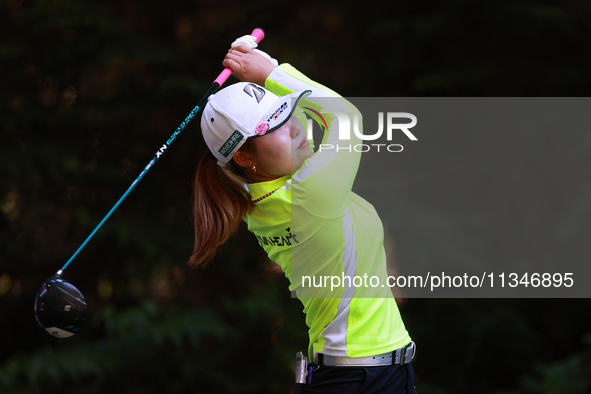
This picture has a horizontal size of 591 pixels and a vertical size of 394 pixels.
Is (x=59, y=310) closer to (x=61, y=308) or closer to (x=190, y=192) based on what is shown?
(x=61, y=308)

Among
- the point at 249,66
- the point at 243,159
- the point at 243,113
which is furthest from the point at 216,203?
the point at 249,66

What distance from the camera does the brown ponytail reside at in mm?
1661

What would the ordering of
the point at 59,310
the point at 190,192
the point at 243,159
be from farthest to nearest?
1. the point at 190,192
2. the point at 59,310
3. the point at 243,159

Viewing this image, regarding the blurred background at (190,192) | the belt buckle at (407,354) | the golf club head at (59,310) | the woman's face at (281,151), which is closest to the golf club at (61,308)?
the golf club head at (59,310)

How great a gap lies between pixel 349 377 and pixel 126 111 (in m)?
2.96

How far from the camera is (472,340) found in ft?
13.4

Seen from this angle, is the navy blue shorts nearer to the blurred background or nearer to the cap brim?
the cap brim

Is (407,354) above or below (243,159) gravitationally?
below

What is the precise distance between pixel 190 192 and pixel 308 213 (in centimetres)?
267

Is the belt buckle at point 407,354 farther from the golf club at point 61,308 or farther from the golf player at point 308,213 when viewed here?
the golf club at point 61,308

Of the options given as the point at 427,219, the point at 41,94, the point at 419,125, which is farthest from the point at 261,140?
the point at 41,94

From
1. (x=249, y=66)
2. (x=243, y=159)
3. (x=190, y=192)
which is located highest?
(x=190, y=192)

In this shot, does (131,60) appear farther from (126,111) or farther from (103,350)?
(103,350)

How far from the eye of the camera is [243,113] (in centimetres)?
159
